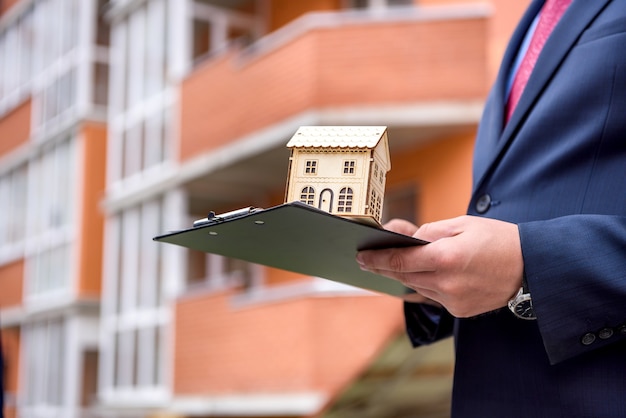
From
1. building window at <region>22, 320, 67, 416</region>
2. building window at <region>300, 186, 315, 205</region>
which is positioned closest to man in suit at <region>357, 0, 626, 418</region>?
building window at <region>300, 186, 315, 205</region>

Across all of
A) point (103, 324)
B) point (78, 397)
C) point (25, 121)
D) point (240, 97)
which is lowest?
point (78, 397)

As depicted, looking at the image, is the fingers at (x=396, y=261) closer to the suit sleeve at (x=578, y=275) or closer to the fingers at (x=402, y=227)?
the suit sleeve at (x=578, y=275)

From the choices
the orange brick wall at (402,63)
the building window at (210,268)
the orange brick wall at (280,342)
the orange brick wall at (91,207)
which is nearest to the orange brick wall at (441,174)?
the orange brick wall at (402,63)

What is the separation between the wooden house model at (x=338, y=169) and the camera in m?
1.48

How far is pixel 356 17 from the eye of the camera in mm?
11031

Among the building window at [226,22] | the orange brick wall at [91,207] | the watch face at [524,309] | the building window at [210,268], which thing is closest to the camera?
the watch face at [524,309]

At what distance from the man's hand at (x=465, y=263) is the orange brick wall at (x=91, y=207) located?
1677 centimetres

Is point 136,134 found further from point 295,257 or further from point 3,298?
point 295,257

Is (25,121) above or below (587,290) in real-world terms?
above

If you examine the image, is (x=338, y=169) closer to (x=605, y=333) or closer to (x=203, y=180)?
(x=605, y=333)

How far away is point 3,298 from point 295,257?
1992 centimetres

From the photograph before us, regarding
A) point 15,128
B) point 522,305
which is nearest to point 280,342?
point 522,305

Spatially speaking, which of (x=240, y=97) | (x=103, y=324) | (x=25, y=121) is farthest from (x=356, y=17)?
(x=25, y=121)

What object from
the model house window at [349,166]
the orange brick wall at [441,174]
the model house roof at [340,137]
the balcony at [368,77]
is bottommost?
the model house window at [349,166]
